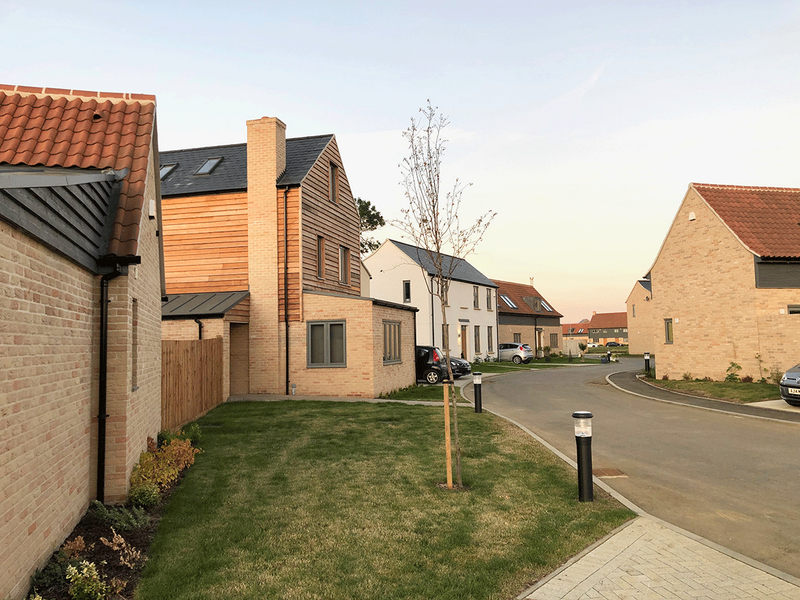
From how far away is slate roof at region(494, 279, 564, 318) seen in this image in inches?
1981

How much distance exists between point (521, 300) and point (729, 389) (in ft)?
113

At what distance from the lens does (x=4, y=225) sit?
4051 mm

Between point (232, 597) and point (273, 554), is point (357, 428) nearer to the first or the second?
point (273, 554)

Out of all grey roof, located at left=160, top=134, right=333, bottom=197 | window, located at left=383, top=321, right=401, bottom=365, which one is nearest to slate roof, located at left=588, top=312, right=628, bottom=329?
window, located at left=383, top=321, right=401, bottom=365

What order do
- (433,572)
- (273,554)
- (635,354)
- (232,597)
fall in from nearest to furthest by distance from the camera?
(232,597) < (433,572) < (273,554) < (635,354)

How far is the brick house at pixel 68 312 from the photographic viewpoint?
4.21 metres

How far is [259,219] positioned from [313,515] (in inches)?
588

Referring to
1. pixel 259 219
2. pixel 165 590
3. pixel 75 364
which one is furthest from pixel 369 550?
pixel 259 219

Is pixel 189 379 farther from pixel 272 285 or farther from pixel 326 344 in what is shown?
pixel 272 285

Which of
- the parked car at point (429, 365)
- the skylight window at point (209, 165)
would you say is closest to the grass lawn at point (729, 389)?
the parked car at point (429, 365)

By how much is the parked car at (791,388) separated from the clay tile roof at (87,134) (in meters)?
16.8

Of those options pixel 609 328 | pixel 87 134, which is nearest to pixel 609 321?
pixel 609 328

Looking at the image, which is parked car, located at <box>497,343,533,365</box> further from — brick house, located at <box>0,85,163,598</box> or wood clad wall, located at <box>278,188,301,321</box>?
brick house, located at <box>0,85,163,598</box>

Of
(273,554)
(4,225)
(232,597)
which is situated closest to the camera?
(4,225)
